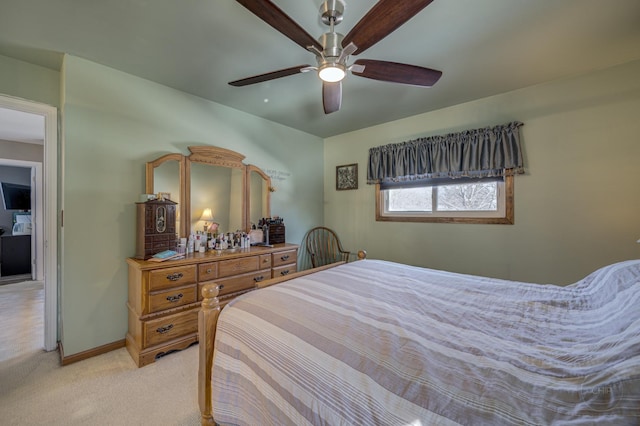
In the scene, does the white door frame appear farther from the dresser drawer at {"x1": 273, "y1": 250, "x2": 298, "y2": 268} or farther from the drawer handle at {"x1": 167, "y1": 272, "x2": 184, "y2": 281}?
the dresser drawer at {"x1": 273, "y1": 250, "x2": 298, "y2": 268}

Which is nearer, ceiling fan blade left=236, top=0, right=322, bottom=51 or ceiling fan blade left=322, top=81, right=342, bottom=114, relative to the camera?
ceiling fan blade left=236, top=0, right=322, bottom=51

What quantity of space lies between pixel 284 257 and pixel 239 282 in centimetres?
65

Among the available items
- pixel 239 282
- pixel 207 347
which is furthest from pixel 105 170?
pixel 207 347

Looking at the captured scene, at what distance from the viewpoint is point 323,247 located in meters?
4.09

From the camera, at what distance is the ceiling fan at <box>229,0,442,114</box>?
1.15m

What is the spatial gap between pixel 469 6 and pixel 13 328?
4967 millimetres

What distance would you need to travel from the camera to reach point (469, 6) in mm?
1503

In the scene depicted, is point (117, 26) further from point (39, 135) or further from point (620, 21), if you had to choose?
point (39, 135)

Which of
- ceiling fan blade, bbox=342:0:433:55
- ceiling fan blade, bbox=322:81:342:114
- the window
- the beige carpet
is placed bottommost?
the beige carpet

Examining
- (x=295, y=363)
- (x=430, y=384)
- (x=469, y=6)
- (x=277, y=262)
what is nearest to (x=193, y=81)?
(x=277, y=262)

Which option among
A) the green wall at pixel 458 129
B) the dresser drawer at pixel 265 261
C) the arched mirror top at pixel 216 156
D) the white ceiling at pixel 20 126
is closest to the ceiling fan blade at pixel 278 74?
the arched mirror top at pixel 216 156

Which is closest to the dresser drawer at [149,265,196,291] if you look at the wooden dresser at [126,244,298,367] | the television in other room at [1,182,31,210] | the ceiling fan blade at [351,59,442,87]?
the wooden dresser at [126,244,298,367]

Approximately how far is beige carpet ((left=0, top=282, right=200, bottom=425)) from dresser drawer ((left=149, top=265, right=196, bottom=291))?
0.63m

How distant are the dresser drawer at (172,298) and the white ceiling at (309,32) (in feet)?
6.50
